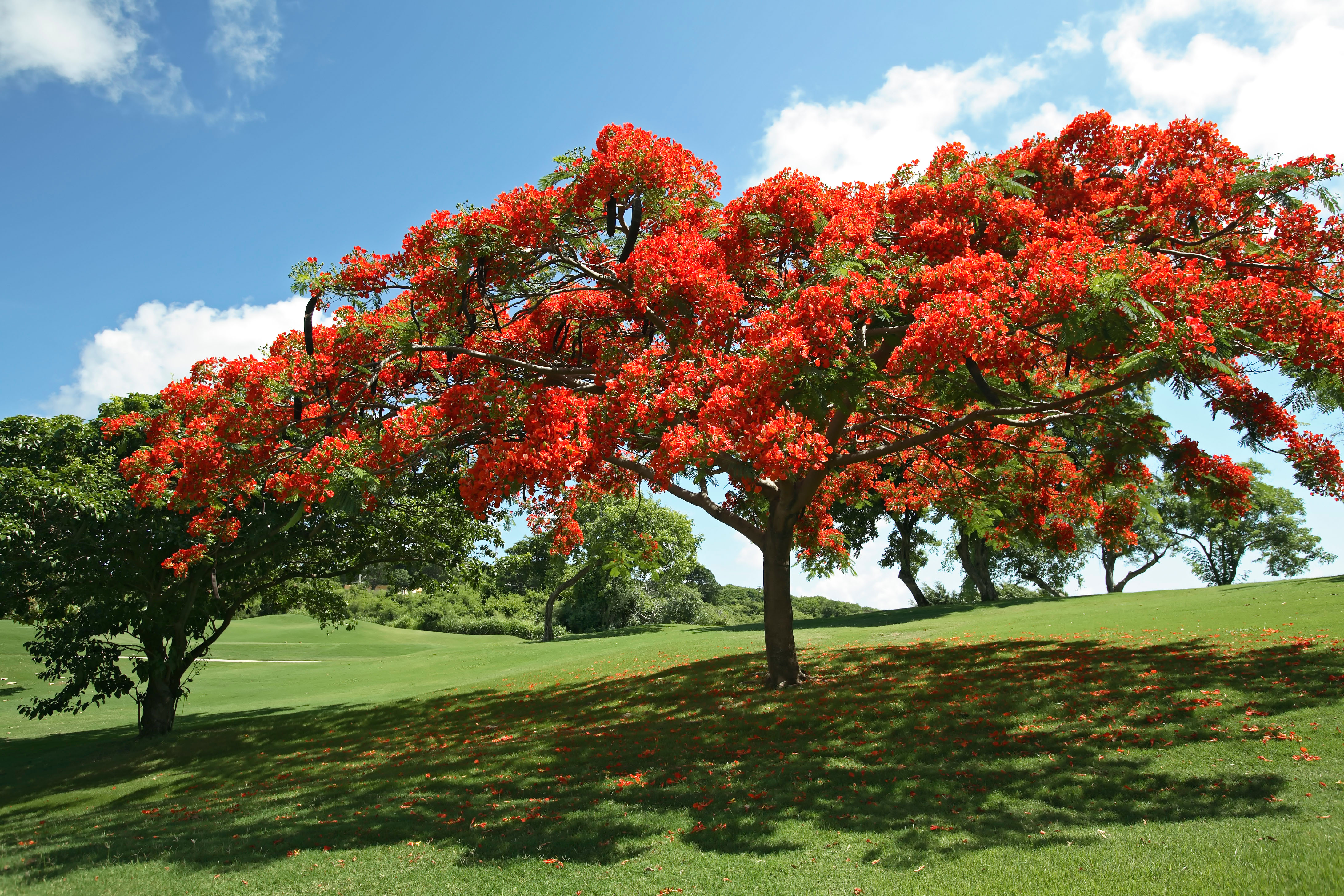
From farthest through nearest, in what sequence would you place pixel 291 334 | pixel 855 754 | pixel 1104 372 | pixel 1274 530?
pixel 1274 530
pixel 291 334
pixel 1104 372
pixel 855 754

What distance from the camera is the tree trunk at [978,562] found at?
126 feet

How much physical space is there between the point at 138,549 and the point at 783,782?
1422 centimetres

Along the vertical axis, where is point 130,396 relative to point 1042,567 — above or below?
above

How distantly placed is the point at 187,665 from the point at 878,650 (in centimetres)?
1696

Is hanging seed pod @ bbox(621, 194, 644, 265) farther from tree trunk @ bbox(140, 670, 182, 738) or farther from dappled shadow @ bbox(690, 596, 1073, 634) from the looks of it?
dappled shadow @ bbox(690, 596, 1073, 634)

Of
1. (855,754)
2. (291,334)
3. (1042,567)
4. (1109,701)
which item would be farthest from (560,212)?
(1042,567)

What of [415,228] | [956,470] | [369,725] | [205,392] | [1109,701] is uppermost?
[415,228]

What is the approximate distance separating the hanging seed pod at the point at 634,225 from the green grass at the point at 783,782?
747 centimetres

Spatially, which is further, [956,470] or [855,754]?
[956,470]

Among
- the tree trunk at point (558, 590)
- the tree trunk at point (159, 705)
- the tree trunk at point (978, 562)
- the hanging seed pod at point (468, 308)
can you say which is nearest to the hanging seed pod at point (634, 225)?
the hanging seed pod at point (468, 308)

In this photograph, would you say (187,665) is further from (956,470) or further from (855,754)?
(956,470)

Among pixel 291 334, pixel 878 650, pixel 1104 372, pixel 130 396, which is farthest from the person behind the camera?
pixel 878 650

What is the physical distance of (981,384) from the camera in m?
9.85

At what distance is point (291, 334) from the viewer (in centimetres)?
1345
